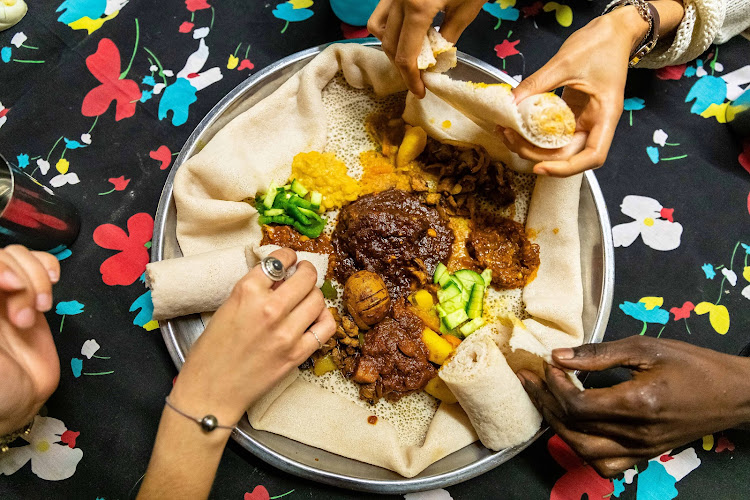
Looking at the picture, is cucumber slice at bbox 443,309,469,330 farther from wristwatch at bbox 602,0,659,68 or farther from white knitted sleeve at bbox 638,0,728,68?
white knitted sleeve at bbox 638,0,728,68

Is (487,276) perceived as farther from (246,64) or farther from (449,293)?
(246,64)

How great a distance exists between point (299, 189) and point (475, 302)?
108 centimetres

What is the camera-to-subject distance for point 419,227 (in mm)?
2486

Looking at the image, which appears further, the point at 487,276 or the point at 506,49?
the point at 506,49

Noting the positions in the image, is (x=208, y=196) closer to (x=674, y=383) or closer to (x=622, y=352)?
(x=622, y=352)

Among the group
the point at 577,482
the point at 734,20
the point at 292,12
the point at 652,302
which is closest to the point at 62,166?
the point at 292,12

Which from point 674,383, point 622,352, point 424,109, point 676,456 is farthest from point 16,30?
point 676,456

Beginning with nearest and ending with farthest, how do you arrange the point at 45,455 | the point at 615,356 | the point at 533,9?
1. the point at 615,356
2. the point at 45,455
3. the point at 533,9

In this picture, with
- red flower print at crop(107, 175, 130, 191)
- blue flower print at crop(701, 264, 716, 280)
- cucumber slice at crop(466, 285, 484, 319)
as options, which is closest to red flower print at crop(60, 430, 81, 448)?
red flower print at crop(107, 175, 130, 191)

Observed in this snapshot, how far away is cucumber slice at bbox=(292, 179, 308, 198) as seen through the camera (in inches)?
97.4

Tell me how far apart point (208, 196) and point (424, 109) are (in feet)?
3.87

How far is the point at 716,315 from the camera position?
2.61 metres

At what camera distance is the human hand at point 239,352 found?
1591 mm

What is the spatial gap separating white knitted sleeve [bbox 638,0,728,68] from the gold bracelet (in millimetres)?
3581
